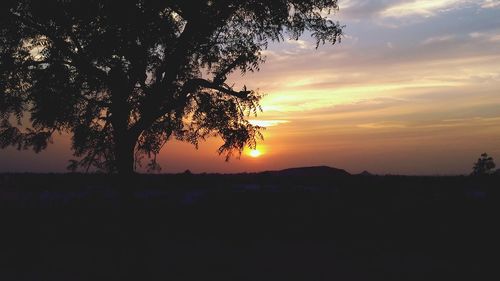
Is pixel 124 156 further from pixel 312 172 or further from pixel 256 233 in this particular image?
pixel 312 172

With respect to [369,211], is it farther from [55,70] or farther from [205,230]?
[55,70]

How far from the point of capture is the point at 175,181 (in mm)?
27078

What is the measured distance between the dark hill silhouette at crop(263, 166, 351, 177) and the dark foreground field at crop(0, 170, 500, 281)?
22.0 feet

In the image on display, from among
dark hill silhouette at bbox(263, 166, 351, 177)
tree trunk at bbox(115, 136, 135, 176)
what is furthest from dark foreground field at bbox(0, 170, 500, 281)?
dark hill silhouette at bbox(263, 166, 351, 177)

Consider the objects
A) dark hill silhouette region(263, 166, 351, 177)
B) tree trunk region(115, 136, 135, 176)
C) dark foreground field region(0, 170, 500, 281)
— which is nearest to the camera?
dark foreground field region(0, 170, 500, 281)

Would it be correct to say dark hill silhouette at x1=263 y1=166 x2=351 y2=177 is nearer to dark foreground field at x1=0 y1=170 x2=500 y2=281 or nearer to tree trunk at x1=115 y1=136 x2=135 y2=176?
dark foreground field at x1=0 y1=170 x2=500 y2=281

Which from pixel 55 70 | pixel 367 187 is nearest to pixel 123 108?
pixel 55 70

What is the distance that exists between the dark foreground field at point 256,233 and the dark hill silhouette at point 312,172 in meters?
6.70

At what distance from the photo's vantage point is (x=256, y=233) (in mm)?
16875

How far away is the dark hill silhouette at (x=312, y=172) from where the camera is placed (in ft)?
99.6

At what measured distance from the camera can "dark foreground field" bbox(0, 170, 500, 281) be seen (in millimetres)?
12859

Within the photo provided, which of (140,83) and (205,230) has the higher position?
(140,83)

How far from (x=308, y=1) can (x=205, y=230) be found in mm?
9265

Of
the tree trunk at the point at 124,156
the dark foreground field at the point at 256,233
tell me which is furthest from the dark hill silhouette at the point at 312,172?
the tree trunk at the point at 124,156
